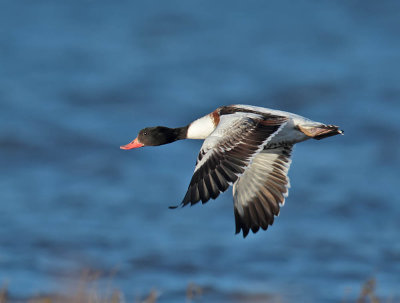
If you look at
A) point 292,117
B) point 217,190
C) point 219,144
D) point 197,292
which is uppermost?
point 292,117

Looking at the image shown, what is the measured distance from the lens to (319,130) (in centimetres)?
704

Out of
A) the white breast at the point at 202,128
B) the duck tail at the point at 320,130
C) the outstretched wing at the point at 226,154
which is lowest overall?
the outstretched wing at the point at 226,154

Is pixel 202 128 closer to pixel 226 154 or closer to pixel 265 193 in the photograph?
pixel 265 193

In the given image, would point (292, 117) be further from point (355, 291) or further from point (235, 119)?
point (355, 291)

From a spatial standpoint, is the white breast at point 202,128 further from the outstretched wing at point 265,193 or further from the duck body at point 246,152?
the outstretched wing at point 265,193

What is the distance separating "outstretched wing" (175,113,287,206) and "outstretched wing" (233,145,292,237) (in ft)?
3.56

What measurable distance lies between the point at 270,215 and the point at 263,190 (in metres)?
0.26

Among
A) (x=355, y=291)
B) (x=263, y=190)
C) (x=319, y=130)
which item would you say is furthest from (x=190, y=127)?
(x=355, y=291)

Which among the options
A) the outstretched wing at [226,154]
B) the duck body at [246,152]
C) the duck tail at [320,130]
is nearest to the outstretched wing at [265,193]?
the duck body at [246,152]

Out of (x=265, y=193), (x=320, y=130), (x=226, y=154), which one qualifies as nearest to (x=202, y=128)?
(x=265, y=193)

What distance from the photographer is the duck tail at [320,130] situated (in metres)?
6.99

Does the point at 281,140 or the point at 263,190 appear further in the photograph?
the point at 263,190

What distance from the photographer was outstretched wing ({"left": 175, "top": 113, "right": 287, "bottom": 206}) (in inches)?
241

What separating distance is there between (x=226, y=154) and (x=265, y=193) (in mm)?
1707
